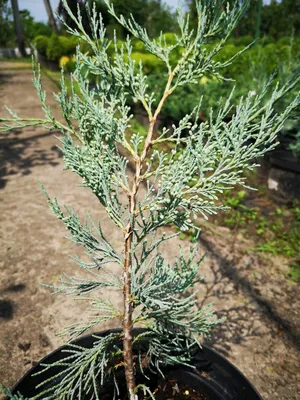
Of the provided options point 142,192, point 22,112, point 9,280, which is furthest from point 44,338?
point 22,112

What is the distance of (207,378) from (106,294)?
1.83 metres

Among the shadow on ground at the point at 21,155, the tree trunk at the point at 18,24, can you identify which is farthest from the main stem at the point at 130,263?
the tree trunk at the point at 18,24

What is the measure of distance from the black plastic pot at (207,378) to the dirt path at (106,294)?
3.38 feet

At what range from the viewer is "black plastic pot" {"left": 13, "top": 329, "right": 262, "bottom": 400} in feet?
5.65

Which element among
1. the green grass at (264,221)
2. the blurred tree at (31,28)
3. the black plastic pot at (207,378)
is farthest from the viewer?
the blurred tree at (31,28)

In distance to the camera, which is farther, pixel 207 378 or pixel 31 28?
pixel 31 28

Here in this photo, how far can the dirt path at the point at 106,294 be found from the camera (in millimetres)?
2826

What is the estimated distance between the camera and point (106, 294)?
350cm

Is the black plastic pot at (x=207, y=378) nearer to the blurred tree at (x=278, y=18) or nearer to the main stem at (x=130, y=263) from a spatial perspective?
the main stem at (x=130, y=263)

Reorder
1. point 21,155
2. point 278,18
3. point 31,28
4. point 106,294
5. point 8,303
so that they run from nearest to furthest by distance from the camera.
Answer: point 8,303 < point 106,294 < point 21,155 < point 31,28 < point 278,18

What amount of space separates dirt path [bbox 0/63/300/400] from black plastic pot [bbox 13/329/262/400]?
40.6 inches

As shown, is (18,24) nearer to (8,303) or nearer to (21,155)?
(21,155)

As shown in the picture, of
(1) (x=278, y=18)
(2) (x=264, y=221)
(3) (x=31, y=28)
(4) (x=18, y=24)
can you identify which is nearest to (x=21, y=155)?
(2) (x=264, y=221)

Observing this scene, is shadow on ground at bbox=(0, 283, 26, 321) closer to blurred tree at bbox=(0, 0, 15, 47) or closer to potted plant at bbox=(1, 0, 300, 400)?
potted plant at bbox=(1, 0, 300, 400)
